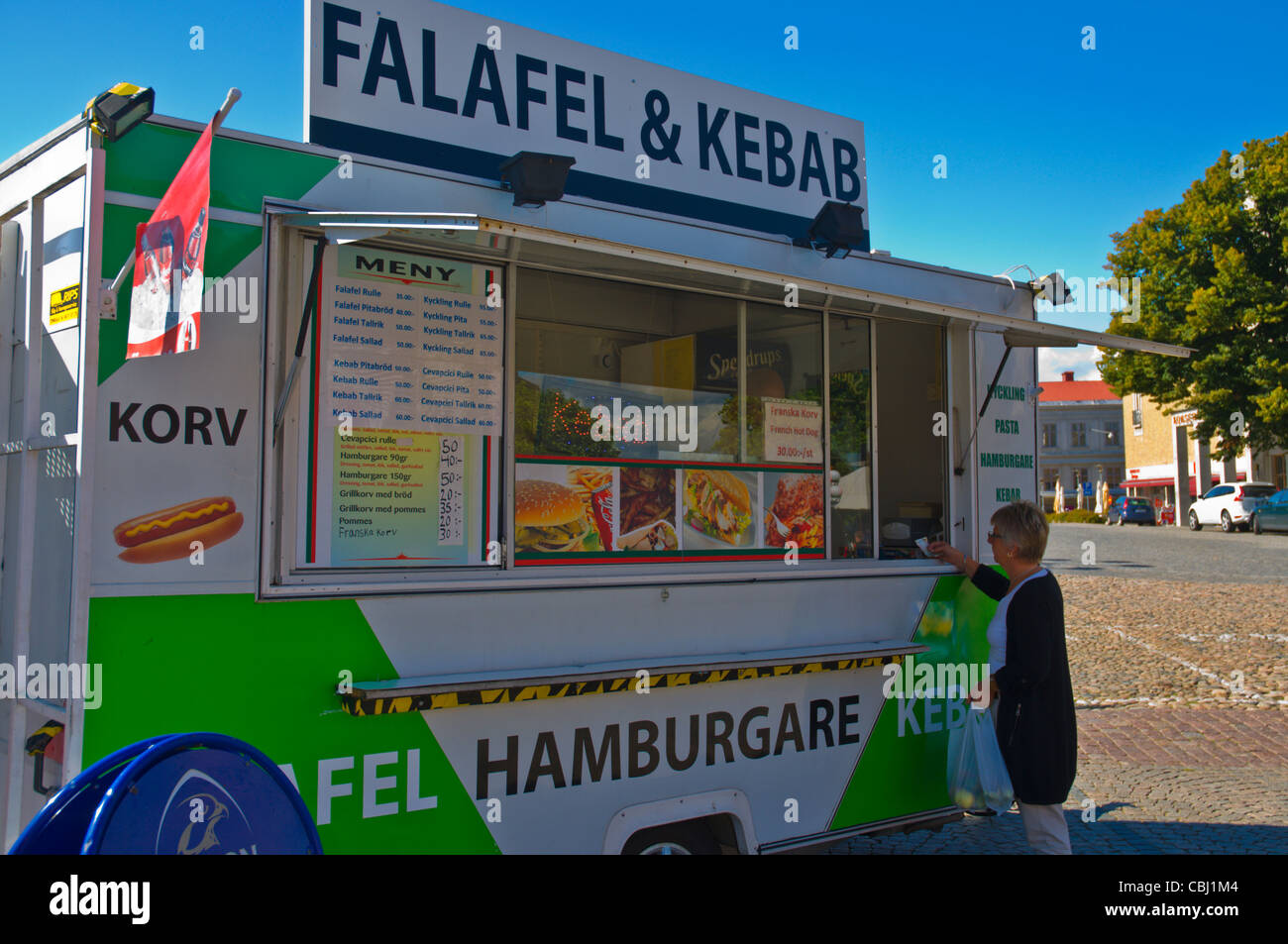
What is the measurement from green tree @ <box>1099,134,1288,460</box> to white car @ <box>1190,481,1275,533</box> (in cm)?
127

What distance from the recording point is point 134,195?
9.16 ft

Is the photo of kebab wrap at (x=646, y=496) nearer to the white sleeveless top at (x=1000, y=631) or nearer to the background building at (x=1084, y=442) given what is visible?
the white sleeveless top at (x=1000, y=631)

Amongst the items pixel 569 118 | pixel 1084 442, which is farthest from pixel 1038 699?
pixel 1084 442

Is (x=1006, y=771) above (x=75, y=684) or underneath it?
underneath

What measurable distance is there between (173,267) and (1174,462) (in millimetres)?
49912

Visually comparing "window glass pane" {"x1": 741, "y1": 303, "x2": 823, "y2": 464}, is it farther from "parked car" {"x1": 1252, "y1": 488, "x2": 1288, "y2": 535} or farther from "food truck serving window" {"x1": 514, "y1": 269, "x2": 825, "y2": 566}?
"parked car" {"x1": 1252, "y1": 488, "x2": 1288, "y2": 535}

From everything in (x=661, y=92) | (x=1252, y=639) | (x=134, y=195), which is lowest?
(x=1252, y=639)

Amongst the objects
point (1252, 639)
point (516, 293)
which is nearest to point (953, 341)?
point (516, 293)

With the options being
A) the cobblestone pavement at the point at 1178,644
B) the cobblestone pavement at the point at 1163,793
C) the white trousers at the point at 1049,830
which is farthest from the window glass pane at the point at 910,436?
the cobblestone pavement at the point at 1178,644

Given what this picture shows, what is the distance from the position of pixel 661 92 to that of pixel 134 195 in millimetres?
2336

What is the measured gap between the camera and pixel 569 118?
405 centimetres

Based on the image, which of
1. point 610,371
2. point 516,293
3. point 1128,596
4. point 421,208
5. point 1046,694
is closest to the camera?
point 421,208

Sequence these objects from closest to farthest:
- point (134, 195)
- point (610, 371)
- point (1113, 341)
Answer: point (134, 195), point (610, 371), point (1113, 341)
